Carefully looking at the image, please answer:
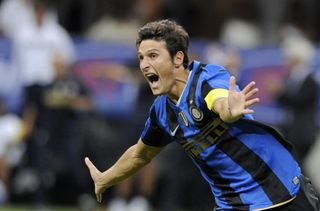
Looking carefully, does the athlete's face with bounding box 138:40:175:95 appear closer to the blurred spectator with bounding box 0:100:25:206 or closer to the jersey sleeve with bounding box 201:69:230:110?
the jersey sleeve with bounding box 201:69:230:110

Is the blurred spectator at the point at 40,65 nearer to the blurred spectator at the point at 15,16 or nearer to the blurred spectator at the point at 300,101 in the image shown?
the blurred spectator at the point at 15,16

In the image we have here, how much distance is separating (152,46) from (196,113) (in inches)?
22.6

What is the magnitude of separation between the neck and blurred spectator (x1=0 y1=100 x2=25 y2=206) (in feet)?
24.4

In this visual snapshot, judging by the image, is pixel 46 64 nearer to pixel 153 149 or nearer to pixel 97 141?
pixel 97 141

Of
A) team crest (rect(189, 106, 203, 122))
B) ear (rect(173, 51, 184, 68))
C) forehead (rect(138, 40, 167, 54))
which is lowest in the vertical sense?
team crest (rect(189, 106, 203, 122))

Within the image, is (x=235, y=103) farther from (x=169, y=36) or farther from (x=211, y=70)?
(x=169, y=36)

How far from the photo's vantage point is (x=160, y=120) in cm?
696

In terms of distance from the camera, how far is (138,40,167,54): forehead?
263 inches

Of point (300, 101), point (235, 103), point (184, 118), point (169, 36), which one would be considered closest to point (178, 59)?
point (169, 36)

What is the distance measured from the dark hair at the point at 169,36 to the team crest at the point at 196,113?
15.4 inches

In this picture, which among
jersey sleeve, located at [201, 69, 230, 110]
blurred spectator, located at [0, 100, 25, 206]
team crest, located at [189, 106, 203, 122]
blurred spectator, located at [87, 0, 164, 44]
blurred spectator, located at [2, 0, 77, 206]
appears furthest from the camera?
blurred spectator, located at [87, 0, 164, 44]

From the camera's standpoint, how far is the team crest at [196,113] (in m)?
6.48

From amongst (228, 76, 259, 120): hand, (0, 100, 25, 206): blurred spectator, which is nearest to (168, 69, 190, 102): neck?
(228, 76, 259, 120): hand

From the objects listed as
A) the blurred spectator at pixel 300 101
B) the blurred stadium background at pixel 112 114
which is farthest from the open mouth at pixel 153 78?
the blurred spectator at pixel 300 101
